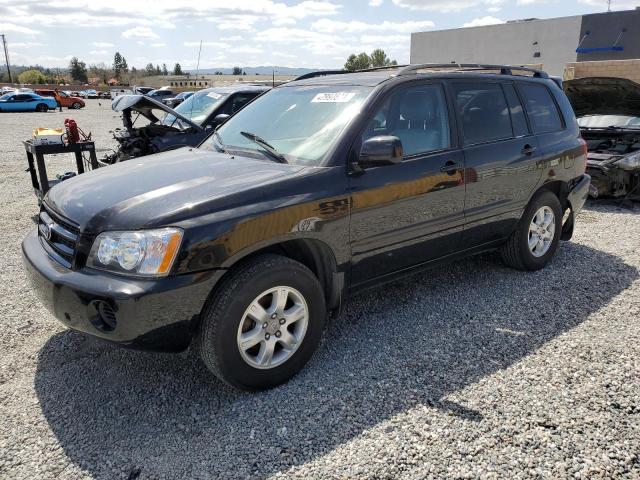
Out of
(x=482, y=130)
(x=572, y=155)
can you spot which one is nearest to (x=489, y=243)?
(x=482, y=130)

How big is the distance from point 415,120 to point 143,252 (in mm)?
2221

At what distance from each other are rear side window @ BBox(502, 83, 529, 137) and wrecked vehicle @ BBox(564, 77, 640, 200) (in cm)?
322

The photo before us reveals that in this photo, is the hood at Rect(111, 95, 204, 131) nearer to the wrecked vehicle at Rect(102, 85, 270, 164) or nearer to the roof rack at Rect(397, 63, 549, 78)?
the wrecked vehicle at Rect(102, 85, 270, 164)

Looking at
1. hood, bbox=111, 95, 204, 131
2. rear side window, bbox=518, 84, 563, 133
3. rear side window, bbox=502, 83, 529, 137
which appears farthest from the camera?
hood, bbox=111, 95, 204, 131

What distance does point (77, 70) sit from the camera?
9394 centimetres

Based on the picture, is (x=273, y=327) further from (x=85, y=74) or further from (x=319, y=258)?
(x=85, y=74)

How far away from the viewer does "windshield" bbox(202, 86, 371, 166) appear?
3.51 meters

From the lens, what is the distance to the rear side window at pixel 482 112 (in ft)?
13.7

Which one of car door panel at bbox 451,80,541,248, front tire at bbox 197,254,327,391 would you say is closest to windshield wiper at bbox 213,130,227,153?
front tire at bbox 197,254,327,391

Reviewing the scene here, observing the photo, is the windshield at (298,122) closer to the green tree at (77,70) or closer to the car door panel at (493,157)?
the car door panel at (493,157)

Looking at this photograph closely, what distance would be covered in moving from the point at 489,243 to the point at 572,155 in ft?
4.59

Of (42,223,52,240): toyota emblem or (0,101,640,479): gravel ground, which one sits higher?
(42,223,52,240): toyota emblem

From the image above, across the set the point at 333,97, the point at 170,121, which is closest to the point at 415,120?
the point at 333,97

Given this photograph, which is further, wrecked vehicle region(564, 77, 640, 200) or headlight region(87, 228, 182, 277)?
wrecked vehicle region(564, 77, 640, 200)
